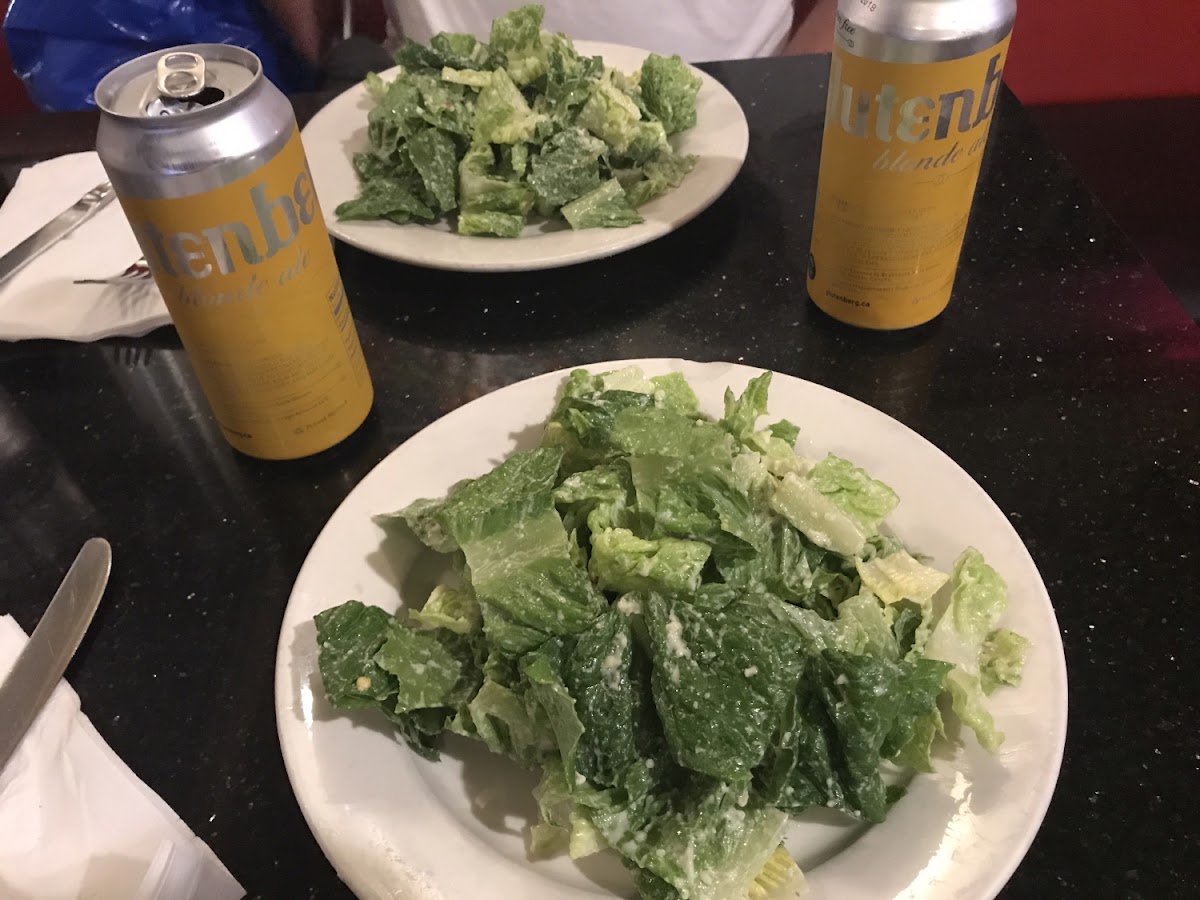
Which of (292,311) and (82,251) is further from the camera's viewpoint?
(82,251)

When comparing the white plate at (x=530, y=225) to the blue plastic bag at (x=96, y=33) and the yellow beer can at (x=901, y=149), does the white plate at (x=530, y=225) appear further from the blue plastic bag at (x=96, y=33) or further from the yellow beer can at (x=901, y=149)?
the blue plastic bag at (x=96, y=33)

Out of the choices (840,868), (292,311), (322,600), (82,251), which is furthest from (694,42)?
(840,868)

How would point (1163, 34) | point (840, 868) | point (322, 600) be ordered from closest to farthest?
point (840, 868) < point (322, 600) < point (1163, 34)

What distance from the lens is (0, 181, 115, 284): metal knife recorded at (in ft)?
3.60

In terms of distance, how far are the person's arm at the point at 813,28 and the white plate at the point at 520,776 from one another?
1.31 meters

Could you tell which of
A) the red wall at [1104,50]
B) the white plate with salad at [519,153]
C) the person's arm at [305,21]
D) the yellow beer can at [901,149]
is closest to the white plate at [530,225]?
the white plate with salad at [519,153]

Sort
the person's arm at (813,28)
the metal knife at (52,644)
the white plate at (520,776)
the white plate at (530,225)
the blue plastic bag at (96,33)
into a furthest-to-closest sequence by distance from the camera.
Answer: the person's arm at (813,28) < the blue plastic bag at (96,33) < the white plate at (530,225) < the metal knife at (52,644) < the white plate at (520,776)

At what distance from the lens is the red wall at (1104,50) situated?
185 cm

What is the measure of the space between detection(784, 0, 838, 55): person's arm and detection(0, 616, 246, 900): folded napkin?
1.69m

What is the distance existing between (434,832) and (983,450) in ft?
2.00

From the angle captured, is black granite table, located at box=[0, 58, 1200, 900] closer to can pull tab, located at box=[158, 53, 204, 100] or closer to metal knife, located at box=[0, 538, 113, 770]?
metal knife, located at box=[0, 538, 113, 770]

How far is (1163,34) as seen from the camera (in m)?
1.86

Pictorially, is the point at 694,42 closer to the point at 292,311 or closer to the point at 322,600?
the point at 292,311

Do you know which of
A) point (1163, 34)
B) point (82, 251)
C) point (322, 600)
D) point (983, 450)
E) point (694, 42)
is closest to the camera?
point (322, 600)
